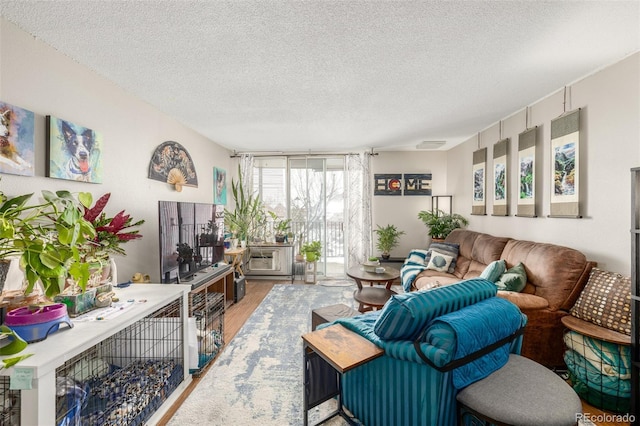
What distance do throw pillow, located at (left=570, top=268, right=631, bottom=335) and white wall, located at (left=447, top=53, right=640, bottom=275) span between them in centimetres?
19

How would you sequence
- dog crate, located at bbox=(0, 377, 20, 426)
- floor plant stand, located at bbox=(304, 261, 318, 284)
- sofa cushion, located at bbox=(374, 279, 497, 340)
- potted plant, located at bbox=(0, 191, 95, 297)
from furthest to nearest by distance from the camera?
floor plant stand, located at bbox=(304, 261, 318, 284) < sofa cushion, located at bbox=(374, 279, 497, 340) < dog crate, located at bbox=(0, 377, 20, 426) < potted plant, located at bbox=(0, 191, 95, 297)

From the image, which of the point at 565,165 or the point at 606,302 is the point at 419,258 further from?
the point at 606,302

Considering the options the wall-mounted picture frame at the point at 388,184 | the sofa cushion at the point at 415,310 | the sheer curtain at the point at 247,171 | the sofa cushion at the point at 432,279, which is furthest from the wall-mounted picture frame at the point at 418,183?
the sofa cushion at the point at 415,310

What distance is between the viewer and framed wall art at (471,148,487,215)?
3854 millimetres

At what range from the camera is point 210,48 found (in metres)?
1.86

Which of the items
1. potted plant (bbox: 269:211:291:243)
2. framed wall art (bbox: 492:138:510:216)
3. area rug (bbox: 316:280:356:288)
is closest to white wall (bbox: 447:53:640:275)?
framed wall art (bbox: 492:138:510:216)

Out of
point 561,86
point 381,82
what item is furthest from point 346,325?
point 561,86

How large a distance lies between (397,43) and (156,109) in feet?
8.47

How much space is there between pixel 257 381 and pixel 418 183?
167 inches

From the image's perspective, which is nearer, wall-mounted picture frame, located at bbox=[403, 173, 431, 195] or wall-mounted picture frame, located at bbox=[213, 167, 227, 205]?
Answer: wall-mounted picture frame, located at bbox=[213, 167, 227, 205]

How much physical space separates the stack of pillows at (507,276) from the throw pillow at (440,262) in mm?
862

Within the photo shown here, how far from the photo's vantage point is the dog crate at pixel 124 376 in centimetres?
146

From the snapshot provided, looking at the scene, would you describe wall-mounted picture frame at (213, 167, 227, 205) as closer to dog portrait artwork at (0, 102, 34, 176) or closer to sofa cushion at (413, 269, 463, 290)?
dog portrait artwork at (0, 102, 34, 176)

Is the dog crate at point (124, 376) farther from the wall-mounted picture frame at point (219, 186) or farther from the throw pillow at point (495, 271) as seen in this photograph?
the throw pillow at point (495, 271)
